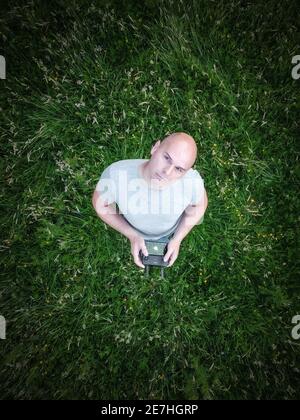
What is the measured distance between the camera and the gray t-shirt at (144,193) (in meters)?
4.23

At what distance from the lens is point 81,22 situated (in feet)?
19.0

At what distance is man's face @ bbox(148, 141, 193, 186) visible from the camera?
3.68 meters

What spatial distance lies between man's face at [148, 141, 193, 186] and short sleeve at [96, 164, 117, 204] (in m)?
0.49

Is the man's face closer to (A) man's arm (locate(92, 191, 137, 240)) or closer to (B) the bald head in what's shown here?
(B) the bald head

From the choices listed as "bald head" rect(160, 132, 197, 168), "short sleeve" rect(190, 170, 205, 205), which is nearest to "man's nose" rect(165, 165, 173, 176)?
"bald head" rect(160, 132, 197, 168)

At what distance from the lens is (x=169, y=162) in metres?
3.76

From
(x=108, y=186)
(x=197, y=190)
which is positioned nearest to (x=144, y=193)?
(x=108, y=186)

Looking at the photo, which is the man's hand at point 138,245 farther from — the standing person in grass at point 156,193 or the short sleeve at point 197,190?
the short sleeve at point 197,190

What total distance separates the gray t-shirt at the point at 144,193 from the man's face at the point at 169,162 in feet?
0.93

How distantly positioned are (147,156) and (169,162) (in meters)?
2.08

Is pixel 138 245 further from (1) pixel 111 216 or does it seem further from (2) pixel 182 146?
(2) pixel 182 146

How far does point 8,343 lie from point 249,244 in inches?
126
